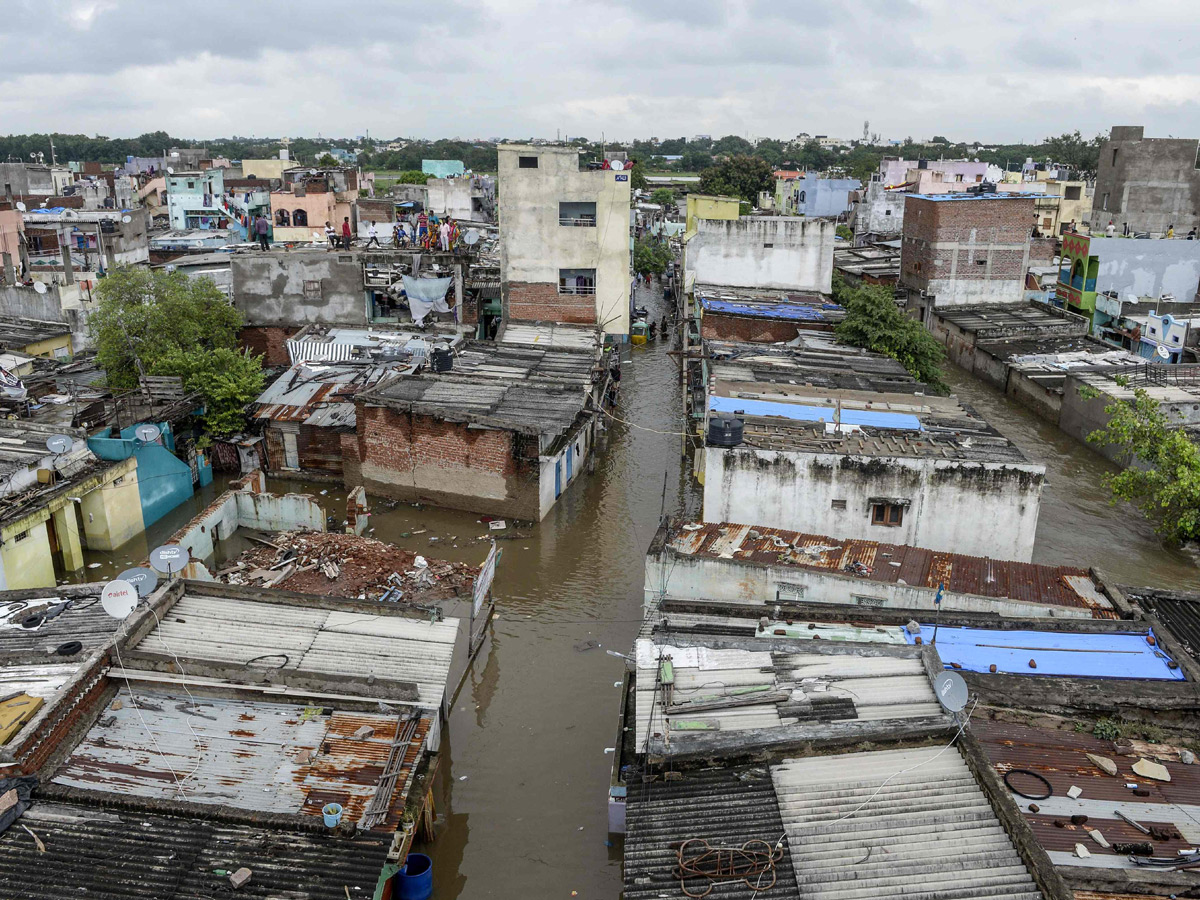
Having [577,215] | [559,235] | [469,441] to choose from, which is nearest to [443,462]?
[469,441]

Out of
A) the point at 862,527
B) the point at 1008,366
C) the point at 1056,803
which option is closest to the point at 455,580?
the point at 862,527

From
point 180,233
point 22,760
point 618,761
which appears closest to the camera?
point 22,760

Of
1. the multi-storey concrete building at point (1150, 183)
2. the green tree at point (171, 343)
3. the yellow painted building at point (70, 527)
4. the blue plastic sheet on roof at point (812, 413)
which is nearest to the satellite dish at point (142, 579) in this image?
the yellow painted building at point (70, 527)

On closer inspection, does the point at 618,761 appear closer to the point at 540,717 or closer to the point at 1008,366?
the point at 540,717

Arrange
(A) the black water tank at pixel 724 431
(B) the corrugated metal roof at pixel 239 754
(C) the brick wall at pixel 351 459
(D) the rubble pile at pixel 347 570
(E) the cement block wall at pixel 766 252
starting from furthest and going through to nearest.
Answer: (E) the cement block wall at pixel 766 252
(C) the brick wall at pixel 351 459
(D) the rubble pile at pixel 347 570
(A) the black water tank at pixel 724 431
(B) the corrugated metal roof at pixel 239 754

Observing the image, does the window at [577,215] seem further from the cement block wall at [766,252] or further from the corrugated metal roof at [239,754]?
the corrugated metal roof at [239,754]

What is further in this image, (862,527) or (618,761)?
(862,527)

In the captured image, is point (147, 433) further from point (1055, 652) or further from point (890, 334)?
point (890, 334)
